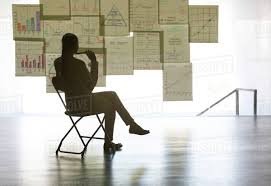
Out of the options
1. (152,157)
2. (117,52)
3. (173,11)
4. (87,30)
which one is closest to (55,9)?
(87,30)

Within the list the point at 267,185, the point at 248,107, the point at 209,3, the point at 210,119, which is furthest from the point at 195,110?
the point at 267,185

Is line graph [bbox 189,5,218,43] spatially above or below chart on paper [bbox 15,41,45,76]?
above

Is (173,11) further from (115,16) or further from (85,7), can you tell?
(85,7)

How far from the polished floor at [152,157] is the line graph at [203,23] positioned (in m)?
1.29

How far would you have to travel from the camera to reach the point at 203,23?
8219 mm

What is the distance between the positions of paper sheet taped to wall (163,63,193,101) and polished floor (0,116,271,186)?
543mm

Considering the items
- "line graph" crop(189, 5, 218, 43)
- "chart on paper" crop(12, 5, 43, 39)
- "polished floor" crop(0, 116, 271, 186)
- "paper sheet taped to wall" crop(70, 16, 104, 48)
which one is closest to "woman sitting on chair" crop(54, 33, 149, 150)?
"polished floor" crop(0, 116, 271, 186)

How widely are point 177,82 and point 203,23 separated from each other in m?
0.95

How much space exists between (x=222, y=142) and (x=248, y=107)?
306 cm

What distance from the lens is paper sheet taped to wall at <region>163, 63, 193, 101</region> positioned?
27.1ft

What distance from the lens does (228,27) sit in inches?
339

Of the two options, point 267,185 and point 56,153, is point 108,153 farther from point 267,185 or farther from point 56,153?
point 267,185

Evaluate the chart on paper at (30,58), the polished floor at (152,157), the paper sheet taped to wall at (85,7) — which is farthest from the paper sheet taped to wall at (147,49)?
the chart on paper at (30,58)

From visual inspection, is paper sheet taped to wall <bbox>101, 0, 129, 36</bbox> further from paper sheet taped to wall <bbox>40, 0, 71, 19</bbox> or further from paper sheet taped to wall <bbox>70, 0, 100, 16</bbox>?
paper sheet taped to wall <bbox>40, 0, 71, 19</bbox>
